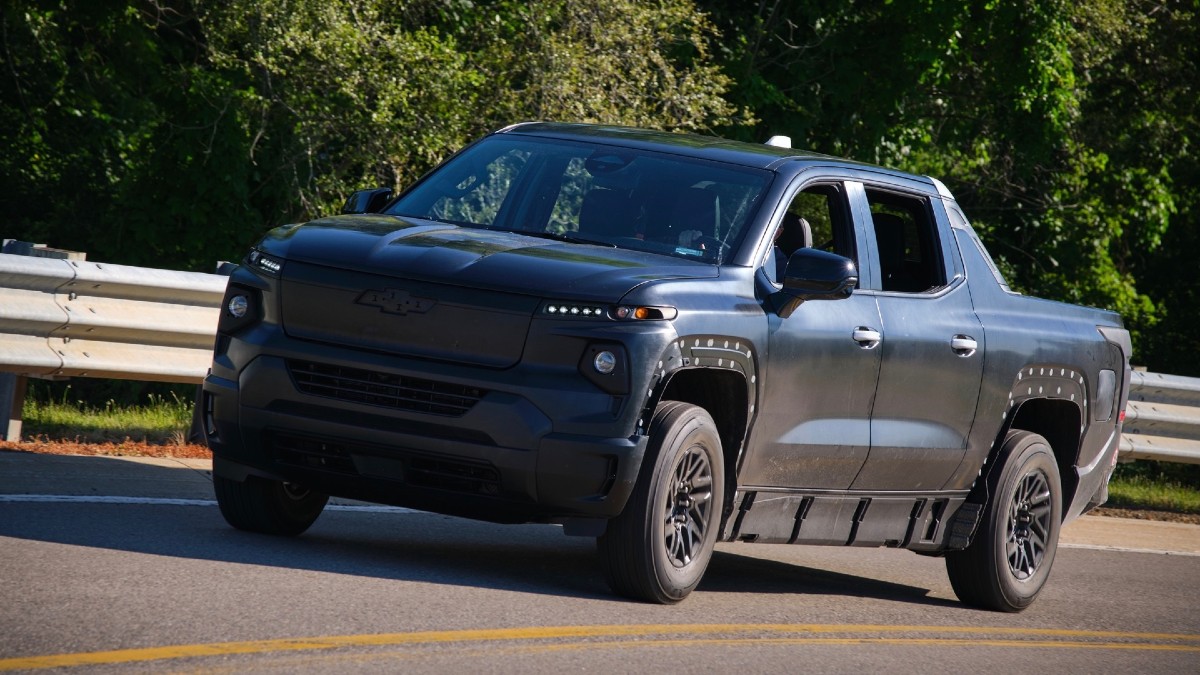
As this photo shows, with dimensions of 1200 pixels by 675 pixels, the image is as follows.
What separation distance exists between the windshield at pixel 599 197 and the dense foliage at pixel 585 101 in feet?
29.0

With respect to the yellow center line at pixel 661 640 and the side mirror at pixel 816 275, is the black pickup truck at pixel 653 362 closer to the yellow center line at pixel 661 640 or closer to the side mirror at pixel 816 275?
the side mirror at pixel 816 275

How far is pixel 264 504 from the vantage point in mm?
7371

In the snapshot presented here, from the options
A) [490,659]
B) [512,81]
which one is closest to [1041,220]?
[512,81]

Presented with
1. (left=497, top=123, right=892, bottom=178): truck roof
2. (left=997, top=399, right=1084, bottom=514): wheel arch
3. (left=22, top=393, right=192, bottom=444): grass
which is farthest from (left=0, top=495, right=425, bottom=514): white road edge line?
(left=997, top=399, right=1084, bottom=514): wheel arch

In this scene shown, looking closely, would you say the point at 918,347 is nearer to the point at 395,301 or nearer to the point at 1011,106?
the point at 395,301

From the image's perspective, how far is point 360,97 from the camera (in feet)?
56.0

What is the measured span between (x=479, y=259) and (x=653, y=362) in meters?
0.79

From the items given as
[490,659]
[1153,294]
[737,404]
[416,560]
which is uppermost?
[737,404]

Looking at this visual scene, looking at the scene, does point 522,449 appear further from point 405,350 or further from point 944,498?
point 944,498

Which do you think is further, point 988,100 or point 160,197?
point 988,100

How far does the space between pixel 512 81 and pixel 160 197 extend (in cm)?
539

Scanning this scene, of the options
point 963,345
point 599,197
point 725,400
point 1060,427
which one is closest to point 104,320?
point 599,197

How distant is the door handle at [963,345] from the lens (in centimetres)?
833

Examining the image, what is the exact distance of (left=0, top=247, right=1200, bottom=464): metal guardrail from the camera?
9.53m
